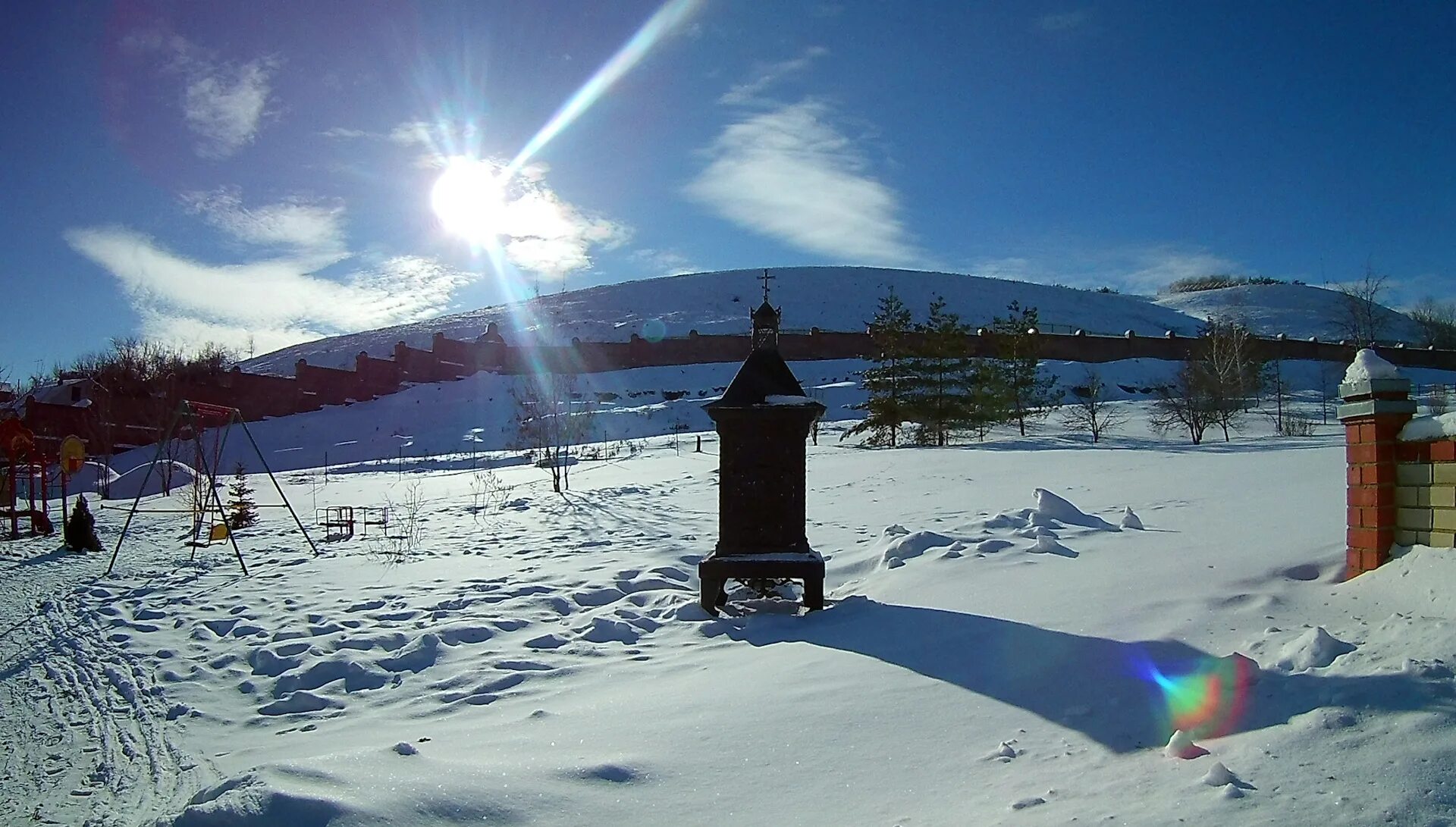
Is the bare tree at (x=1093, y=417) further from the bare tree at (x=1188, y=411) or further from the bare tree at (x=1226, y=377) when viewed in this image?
the bare tree at (x=1226, y=377)

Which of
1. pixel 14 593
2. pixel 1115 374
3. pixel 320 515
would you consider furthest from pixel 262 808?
→ pixel 1115 374

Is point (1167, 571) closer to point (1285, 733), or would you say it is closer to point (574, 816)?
point (1285, 733)

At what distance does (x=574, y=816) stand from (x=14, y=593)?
9373 mm

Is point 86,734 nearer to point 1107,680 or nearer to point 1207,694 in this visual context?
point 1107,680

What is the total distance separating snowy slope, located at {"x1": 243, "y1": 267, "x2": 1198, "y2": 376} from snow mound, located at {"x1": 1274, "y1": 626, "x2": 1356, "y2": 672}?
179 ft

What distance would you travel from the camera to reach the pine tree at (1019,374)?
2947 cm

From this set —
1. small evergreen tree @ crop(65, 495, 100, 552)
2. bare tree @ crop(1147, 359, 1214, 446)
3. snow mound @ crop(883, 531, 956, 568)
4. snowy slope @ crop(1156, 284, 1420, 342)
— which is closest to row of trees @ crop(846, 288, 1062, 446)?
bare tree @ crop(1147, 359, 1214, 446)

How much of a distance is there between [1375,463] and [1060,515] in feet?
13.4

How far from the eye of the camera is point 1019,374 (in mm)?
30984

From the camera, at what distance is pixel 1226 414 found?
25438 millimetres

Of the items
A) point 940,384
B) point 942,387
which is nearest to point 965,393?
point 942,387

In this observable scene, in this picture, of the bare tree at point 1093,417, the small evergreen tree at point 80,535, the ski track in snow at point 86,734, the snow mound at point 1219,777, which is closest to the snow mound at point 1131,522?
the snow mound at point 1219,777

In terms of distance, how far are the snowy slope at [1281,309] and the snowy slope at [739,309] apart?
4786 millimetres

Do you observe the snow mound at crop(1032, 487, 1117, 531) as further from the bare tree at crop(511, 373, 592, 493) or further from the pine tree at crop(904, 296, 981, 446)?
the pine tree at crop(904, 296, 981, 446)
